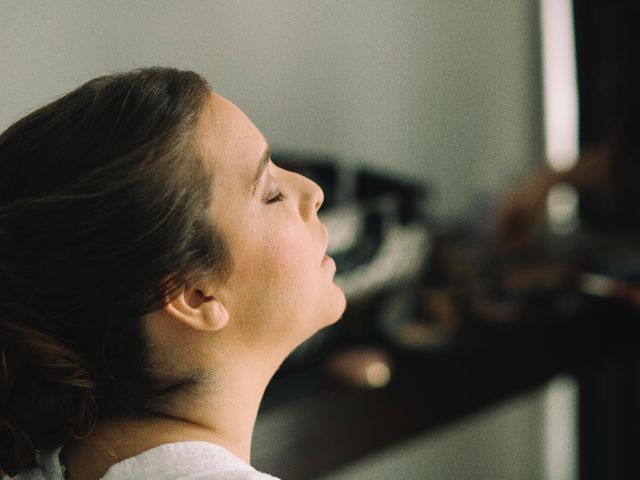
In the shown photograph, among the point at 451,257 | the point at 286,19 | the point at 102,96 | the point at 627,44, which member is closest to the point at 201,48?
the point at 286,19

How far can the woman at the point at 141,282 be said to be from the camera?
1.92 ft

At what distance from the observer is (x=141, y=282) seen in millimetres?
604

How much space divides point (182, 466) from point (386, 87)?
139 centimetres

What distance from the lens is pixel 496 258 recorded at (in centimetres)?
183

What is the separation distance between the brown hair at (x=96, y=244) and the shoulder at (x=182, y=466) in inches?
2.1

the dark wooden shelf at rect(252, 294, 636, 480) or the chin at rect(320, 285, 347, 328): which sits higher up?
the chin at rect(320, 285, 347, 328)

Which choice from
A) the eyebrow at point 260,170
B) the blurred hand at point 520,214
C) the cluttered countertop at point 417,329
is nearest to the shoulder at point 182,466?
the eyebrow at point 260,170

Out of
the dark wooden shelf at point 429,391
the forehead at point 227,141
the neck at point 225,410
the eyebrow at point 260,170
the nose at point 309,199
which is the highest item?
the forehead at point 227,141

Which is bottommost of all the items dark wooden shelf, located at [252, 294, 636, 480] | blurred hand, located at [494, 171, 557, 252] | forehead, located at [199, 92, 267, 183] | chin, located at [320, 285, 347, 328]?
dark wooden shelf, located at [252, 294, 636, 480]

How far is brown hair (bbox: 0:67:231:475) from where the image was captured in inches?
22.8

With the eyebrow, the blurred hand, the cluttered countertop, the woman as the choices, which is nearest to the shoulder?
the woman

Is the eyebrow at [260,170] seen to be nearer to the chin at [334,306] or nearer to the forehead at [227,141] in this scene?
the forehead at [227,141]

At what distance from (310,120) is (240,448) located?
112 cm

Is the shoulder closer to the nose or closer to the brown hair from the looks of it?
the brown hair
